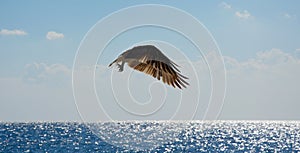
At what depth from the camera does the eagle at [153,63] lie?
22.1ft

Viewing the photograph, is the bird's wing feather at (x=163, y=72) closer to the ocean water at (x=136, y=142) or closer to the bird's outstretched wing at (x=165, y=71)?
the bird's outstretched wing at (x=165, y=71)

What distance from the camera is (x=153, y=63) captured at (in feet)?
24.5

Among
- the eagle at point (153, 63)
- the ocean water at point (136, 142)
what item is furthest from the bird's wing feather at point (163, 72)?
the ocean water at point (136, 142)

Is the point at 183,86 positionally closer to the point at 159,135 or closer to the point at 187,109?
the point at 187,109

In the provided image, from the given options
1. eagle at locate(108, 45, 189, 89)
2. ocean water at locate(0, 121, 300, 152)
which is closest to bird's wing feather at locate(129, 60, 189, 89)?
eagle at locate(108, 45, 189, 89)

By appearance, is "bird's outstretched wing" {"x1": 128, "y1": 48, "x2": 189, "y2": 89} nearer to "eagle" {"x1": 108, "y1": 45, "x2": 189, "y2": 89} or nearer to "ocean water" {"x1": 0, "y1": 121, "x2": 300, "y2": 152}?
"eagle" {"x1": 108, "y1": 45, "x2": 189, "y2": 89}

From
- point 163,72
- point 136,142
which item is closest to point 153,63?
point 163,72

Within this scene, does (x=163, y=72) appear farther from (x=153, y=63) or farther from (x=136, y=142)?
(x=136, y=142)

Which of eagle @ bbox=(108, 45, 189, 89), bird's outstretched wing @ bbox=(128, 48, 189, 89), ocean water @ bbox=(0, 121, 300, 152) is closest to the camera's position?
eagle @ bbox=(108, 45, 189, 89)

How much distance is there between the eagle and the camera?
674 cm

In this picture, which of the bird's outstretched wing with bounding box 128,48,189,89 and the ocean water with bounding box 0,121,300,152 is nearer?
the bird's outstretched wing with bounding box 128,48,189,89

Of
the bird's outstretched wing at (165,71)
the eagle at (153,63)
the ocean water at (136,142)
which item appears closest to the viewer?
the eagle at (153,63)

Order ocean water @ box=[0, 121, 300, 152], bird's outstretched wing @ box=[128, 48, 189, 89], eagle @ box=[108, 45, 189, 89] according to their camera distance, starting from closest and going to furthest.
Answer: eagle @ box=[108, 45, 189, 89] → bird's outstretched wing @ box=[128, 48, 189, 89] → ocean water @ box=[0, 121, 300, 152]

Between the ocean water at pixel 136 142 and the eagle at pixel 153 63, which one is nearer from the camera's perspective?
the eagle at pixel 153 63
